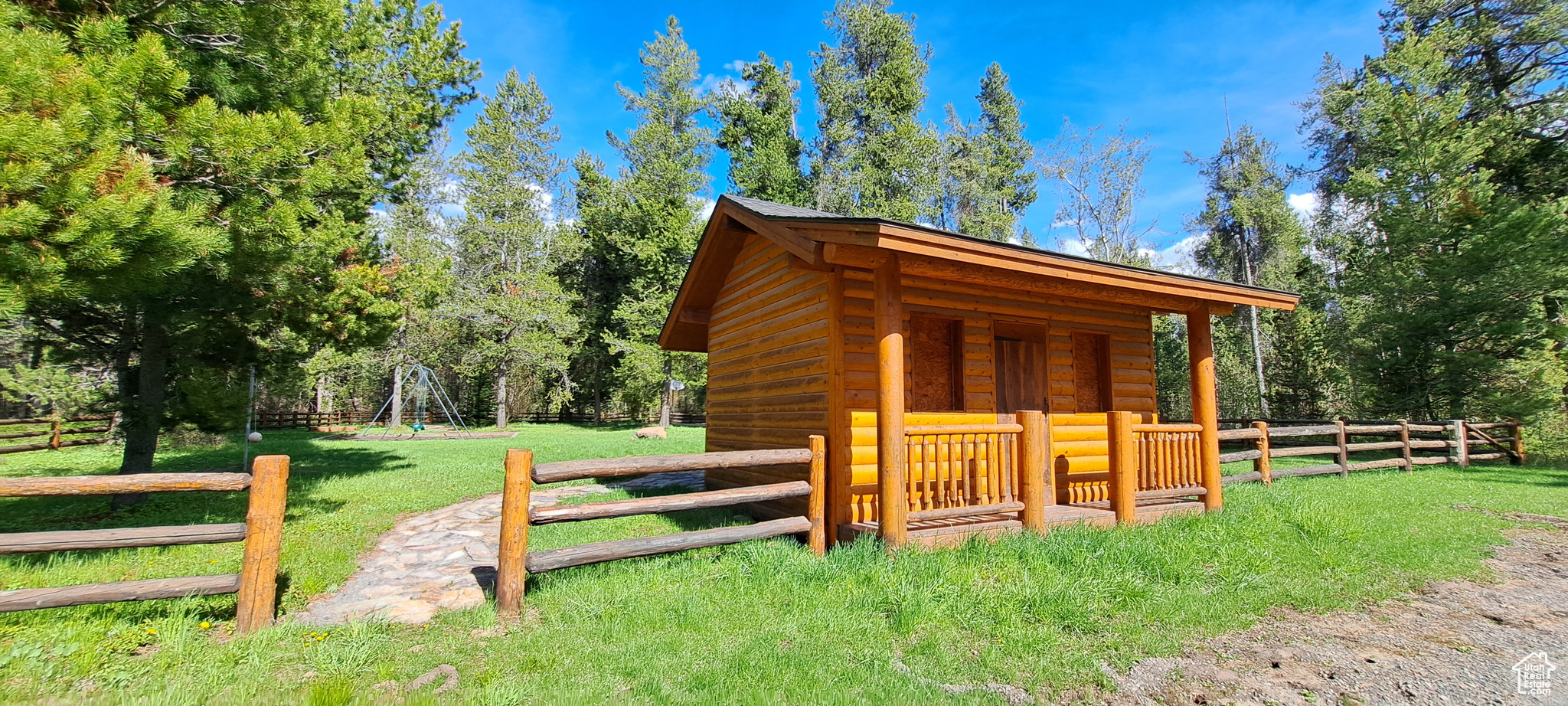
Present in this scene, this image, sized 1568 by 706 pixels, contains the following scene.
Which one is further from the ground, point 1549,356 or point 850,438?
point 1549,356

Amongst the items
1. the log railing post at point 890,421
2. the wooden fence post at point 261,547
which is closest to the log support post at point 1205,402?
the log railing post at point 890,421

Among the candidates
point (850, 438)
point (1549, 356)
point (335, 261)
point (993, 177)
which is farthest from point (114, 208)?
point (993, 177)

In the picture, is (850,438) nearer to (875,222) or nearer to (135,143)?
(875,222)

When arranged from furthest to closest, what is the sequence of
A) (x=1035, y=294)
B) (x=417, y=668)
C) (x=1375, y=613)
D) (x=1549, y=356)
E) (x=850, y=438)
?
(x=1549, y=356) < (x=1035, y=294) < (x=850, y=438) < (x=1375, y=613) < (x=417, y=668)

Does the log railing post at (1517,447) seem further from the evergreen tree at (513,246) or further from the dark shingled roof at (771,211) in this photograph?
the evergreen tree at (513,246)

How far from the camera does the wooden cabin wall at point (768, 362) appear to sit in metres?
7.04

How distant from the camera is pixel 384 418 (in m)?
34.2

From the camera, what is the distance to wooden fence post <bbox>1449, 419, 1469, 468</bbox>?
13375 millimetres

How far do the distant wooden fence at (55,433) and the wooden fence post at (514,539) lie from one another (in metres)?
19.9

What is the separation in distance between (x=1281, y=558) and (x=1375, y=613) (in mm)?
1123

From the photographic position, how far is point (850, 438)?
650 cm

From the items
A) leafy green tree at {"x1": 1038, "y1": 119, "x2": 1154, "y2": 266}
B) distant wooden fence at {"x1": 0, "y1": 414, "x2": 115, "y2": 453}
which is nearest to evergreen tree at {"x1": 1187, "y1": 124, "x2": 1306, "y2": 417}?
leafy green tree at {"x1": 1038, "y1": 119, "x2": 1154, "y2": 266}

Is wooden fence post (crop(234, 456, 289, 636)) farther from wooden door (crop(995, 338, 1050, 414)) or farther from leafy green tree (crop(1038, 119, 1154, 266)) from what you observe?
leafy green tree (crop(1038, 119, 1154, 266))

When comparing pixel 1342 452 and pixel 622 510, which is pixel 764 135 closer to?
pixel 1342 452
